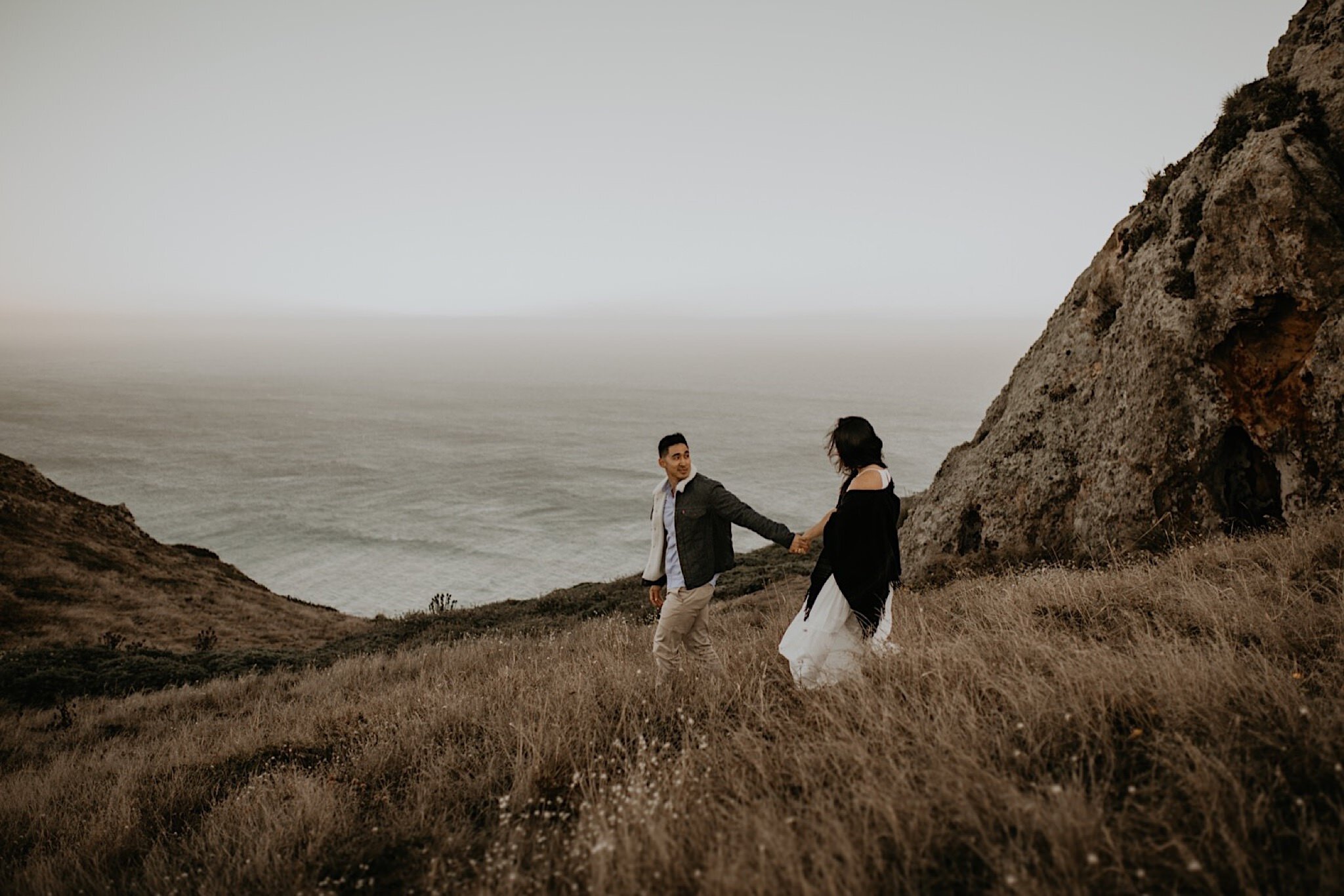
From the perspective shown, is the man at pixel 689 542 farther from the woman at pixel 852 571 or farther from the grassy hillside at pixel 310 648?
the grassy hillside at pixel 310 648

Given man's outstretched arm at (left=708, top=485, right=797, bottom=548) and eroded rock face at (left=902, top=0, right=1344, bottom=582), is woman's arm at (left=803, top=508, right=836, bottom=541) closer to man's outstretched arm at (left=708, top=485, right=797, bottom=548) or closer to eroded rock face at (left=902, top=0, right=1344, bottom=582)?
man's outstretched arm at (left=708, top=485, right=797, bottom=548)

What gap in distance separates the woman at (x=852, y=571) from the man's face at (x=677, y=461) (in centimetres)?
160

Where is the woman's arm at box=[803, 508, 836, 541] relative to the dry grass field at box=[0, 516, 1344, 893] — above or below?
above

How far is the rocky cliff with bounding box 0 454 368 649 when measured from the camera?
16875mm

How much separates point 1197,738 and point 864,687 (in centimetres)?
161

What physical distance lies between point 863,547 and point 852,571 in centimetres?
19

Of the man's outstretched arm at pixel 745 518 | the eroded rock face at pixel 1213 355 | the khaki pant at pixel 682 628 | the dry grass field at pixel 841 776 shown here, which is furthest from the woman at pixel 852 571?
the eroded rock face at pixel 1213 355

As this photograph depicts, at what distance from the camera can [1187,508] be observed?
7.74 metres

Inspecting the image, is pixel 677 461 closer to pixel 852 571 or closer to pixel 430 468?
pixel 852 571

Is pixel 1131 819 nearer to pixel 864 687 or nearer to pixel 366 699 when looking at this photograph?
pixel 864 687

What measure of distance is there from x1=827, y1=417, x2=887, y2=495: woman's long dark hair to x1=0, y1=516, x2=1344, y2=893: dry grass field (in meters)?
1.36

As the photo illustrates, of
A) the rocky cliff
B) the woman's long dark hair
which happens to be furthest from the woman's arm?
the rocky cliff

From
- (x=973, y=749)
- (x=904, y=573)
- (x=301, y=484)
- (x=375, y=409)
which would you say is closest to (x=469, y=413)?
(x=375, y=409)

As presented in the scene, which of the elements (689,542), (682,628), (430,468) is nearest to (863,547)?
(689,542)
